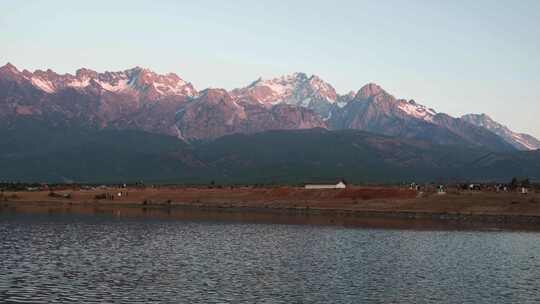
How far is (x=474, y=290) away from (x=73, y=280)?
36674 millimetres

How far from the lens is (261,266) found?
78.1 meters

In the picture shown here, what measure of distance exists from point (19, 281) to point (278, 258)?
Result: 32752 millimetres

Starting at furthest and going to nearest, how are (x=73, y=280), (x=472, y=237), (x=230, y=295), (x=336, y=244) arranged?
(x=472, y=237)
(x=336, y=244)
(x=73, y=280)
(x=230, y=295)

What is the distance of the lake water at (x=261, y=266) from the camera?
2372 inches

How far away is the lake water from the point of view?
6025 cm

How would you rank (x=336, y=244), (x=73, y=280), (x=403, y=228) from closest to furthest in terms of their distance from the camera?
(x=73, y=280) < (x=336, y=244) < (x=403, y=228)

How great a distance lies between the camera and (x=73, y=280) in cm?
6438

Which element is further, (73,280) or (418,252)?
(418,252)

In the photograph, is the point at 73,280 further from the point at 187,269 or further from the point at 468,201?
the point at 468,201

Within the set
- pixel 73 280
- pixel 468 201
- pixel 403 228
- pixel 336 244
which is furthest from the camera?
pixel 468 201

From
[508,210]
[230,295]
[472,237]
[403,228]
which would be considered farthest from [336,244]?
[508,210]

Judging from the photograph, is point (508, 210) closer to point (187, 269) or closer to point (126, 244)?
point (126, 244)

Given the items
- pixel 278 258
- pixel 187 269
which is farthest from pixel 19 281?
pixel 278 258

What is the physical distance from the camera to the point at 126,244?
319ft
